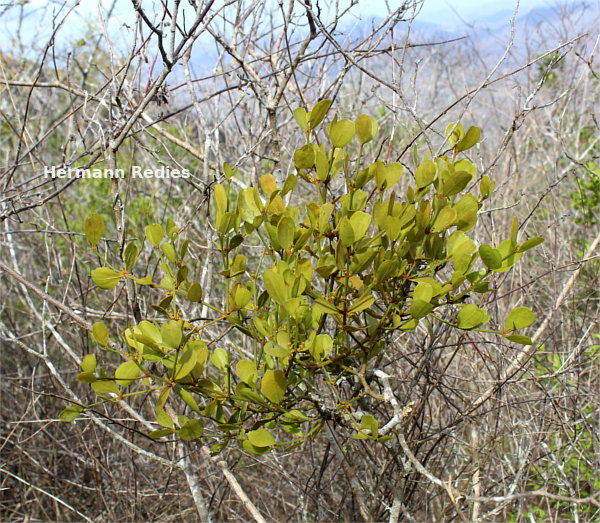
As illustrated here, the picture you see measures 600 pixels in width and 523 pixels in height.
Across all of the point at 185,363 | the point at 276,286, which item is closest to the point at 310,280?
the point at 276,286

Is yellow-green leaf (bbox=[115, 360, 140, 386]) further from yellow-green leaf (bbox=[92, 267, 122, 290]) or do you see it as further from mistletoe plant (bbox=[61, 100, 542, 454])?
yellow-green leaf (bbox=[92, 267, 122, 290])

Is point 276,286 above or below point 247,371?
above

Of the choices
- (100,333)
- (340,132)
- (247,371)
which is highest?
(340,132)

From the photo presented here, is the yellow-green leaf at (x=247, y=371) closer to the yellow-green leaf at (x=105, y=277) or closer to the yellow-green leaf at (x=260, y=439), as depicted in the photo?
the yellow-green leaf at (x=260, y=439)

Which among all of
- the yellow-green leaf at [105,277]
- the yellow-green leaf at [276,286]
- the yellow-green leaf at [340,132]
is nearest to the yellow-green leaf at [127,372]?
the yellow-green leaf at [105,277]

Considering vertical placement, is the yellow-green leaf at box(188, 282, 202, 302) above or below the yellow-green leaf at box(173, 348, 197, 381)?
above

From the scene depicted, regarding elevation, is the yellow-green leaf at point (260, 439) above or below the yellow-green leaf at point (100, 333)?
below

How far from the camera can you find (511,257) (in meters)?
0.86

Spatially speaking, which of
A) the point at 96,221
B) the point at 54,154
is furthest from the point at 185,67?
the point at 54,154

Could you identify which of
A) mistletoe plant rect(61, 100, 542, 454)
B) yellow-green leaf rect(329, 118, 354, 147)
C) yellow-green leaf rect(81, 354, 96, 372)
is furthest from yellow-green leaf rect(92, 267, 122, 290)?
yellow-green leaf rect(329, 118, 354, 147)

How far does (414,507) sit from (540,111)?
3035 mm

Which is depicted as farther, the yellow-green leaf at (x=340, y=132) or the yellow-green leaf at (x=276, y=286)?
the yellow-green leaf at (x=340, y=132)

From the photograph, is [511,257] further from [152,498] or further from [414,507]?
[152,498]

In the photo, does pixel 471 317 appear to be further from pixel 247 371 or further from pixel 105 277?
pixel 105 277
